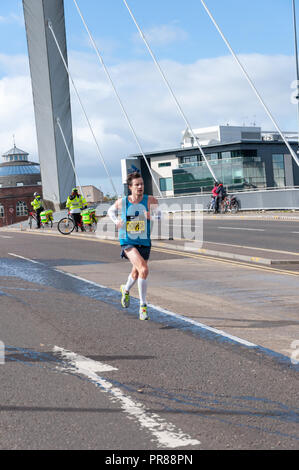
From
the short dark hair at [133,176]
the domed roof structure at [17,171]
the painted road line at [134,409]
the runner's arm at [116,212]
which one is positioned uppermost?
the domed roof structure at [17,171]

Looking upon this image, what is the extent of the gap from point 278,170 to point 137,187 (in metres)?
80.0

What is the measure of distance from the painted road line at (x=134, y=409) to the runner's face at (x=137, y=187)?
2.53 meters

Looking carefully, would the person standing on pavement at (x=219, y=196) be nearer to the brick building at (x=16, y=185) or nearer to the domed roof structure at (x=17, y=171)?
the brick building at (x=16, y=185)

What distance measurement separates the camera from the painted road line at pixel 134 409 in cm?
398

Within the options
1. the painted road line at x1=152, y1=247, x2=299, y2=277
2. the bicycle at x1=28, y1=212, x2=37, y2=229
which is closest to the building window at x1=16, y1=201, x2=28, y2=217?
the bicycle at x1=28, y1=212, x2=37, y2=229

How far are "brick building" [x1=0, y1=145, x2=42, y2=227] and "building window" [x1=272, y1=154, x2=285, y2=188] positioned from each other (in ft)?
154

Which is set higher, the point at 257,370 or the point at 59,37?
the point at 59,37

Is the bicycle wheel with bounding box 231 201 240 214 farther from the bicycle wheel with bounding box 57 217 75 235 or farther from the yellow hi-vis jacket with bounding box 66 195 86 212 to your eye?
the bicycle wheel with bounding box 57 217 75 235

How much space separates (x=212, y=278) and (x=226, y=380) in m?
A: 6.33

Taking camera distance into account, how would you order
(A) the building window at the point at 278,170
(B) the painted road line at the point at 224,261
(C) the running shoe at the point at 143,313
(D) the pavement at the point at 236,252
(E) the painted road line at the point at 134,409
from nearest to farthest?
1. (E) the painted road line at the point at 134,409
2. (C) the running shoe at the point at 143,313
3. (B) the painted road line at the point at 224,261
4. (D) the pavement at the point at 236,252
5. (A) the building window at the point at 278,170

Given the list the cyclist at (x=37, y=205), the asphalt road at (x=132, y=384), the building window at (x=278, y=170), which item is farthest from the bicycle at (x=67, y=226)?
the building window at (x=278, y=170)

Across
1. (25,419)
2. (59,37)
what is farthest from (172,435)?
(59,37)

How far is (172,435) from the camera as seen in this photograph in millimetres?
4062

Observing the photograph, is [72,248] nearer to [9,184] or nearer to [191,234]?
[191,234]
